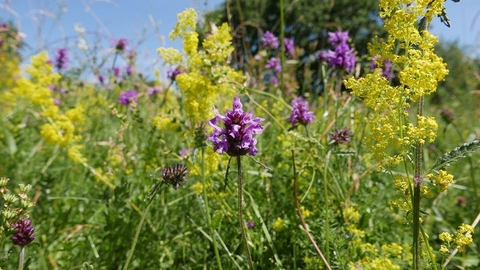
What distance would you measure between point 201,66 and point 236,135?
2.36 feet

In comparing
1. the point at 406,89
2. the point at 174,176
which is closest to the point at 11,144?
the point at 174,176

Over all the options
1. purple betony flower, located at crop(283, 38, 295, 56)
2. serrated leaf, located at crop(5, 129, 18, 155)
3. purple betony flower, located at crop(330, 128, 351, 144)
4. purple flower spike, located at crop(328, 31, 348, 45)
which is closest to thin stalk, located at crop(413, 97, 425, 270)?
purple betony flower, located at crop(330, 128, 351, 144)

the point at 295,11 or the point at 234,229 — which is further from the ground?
the point at 295,11

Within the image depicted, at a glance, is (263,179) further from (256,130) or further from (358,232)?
(256,130)

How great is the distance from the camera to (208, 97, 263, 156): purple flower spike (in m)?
1.14

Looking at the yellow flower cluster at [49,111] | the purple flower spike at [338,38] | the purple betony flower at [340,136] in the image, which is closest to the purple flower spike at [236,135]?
the purple betony flower at [340,136]

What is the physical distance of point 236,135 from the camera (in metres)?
1.14

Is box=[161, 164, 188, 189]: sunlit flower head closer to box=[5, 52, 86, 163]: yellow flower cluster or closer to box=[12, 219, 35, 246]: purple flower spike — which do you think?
box=[12, 219, 35, 246]: purple flower spike

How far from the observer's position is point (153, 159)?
7.22ft

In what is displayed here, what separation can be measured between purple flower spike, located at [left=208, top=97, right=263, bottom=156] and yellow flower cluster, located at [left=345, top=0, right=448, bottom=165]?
253mm

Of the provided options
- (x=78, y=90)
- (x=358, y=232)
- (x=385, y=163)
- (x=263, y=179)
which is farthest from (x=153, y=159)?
(x=78, y=90)

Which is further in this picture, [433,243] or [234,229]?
[433,243]

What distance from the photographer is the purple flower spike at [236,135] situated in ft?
3.73

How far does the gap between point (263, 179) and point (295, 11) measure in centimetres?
1876
